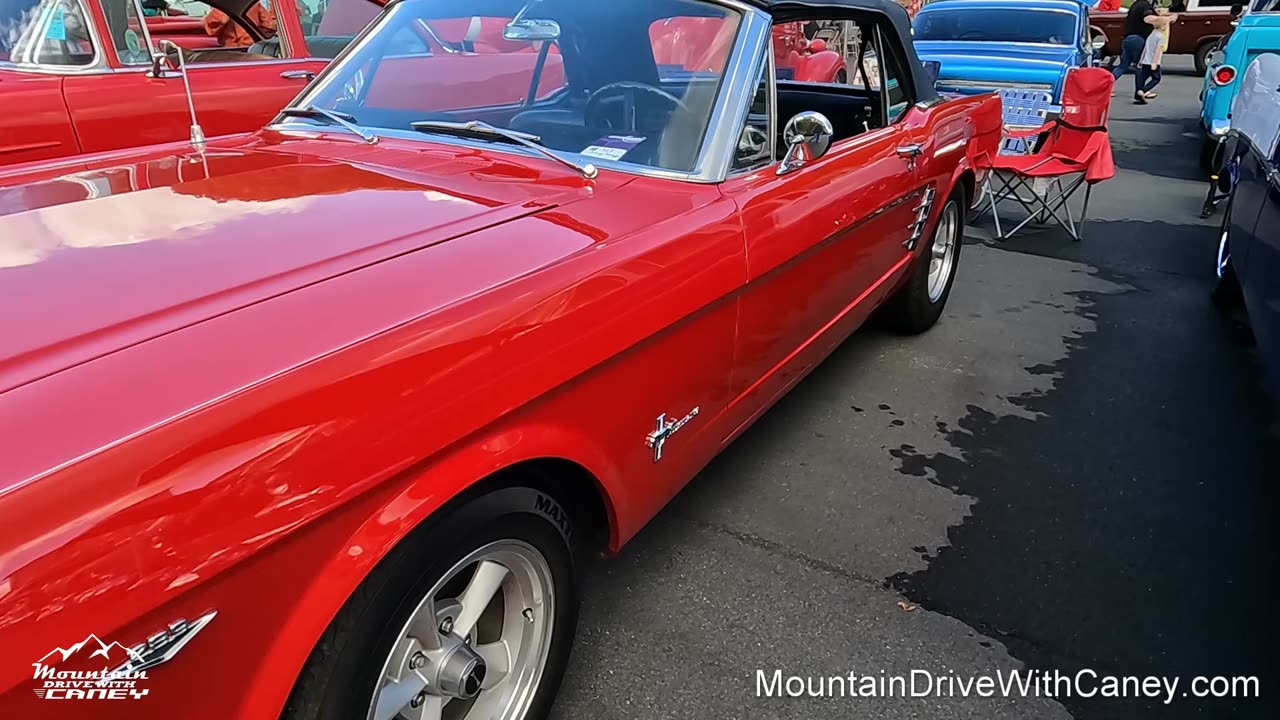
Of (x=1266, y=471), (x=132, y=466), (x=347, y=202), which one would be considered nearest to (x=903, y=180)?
(x=1266, y=471)

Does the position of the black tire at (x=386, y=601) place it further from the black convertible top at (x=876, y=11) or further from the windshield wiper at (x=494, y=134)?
the black convertible top at (x=876, y=11)

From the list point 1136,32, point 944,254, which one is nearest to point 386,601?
point 944,254

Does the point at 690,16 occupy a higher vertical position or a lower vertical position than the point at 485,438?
higher

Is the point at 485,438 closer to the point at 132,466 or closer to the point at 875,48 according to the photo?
the point at 132,466

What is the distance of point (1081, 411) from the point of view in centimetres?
346

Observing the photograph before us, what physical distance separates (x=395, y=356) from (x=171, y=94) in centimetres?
352

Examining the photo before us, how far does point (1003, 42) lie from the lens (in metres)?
8.88

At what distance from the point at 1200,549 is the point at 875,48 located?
2295 mm

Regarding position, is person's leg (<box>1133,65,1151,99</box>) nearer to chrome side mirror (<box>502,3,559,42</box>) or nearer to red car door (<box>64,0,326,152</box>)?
red car door (<box>64,0,326,152</box>)

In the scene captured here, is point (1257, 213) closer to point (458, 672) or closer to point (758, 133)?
point (758, 133)

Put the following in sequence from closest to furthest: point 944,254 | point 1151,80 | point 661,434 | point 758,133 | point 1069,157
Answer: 1. point 661,434
2. point 758,133
3. point 944,254
4. point 1069,157
5. point 1151,80

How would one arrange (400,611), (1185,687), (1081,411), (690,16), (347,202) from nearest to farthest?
(400,611) → (347,202) → (1185,687) → (690,16) → (1081,411)

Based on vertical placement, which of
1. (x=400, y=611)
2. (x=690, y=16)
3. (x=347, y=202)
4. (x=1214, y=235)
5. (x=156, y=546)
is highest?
(x=690, y=16)

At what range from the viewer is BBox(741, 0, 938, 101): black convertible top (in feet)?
8.52
